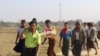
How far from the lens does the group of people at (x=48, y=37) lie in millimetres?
11789

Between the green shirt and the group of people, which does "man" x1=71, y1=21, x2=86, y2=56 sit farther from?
the green shirt

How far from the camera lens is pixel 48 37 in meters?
15.9

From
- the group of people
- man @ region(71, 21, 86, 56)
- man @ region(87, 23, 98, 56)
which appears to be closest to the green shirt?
the group of people

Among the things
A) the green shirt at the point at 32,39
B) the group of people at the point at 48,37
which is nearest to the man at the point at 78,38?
the group of people at the point at 48,37

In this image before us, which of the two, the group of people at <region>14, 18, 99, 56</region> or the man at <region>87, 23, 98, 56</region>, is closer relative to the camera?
the group of people at <region>14, 18, 99, 56</region>

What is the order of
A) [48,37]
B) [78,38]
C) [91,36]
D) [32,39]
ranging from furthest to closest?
[91,36] < [48,37] < [78,38] < [32,39]

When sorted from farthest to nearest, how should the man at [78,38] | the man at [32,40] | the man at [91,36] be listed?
1. the man at [91,36]
2. the man at [78,38]
3. the man at [32,40]

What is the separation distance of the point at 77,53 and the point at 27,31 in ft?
14.1

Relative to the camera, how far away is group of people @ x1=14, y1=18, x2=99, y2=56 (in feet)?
38.7

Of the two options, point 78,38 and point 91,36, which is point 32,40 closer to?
point 78,38

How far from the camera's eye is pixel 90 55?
1967 centimetres

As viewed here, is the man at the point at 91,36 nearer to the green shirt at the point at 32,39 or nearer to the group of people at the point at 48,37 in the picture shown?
the group of people at the point at 48,37

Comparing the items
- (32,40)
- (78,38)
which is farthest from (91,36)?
(32,40)

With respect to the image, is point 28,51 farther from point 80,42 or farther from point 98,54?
point 98,54
